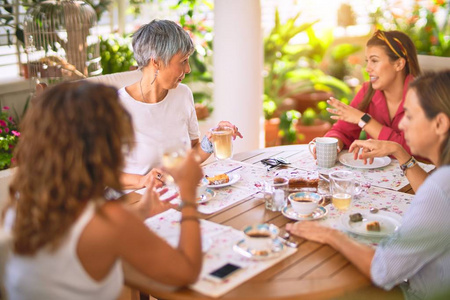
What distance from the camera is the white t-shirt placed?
8.54 feet

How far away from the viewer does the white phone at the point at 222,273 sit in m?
1.52

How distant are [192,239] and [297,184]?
2.70ft

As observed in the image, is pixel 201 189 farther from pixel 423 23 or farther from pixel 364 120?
pixel 423 23

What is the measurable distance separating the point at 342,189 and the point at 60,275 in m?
1.13

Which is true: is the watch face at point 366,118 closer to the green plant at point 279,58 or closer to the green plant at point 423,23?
the green plant at point 279,58

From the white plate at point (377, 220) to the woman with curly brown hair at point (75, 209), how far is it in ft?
2.21

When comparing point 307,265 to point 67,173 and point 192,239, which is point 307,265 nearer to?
point 192,239

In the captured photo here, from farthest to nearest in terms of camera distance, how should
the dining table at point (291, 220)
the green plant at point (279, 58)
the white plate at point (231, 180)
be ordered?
the green plant at point (279, 58) < the white plate at point (231, 180) < the dining table at point (291, 220)

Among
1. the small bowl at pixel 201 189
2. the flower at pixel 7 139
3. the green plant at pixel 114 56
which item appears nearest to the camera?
the small bowl at pixel 201 189

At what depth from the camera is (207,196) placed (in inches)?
84.0

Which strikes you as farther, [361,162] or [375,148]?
[361,162]

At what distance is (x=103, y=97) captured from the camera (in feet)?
4.56

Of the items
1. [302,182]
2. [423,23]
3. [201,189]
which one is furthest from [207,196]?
[423,23]

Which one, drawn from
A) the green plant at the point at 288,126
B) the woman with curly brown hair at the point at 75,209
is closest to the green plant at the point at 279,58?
the green plant at the point at 288,126
